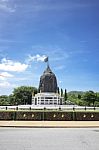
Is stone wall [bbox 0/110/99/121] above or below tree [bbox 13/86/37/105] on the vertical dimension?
below

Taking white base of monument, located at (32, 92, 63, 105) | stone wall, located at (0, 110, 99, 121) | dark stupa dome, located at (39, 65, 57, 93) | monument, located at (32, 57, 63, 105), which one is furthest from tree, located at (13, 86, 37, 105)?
stone wall, located at (0, 110, 99, 121)

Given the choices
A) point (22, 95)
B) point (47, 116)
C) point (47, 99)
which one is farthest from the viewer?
point (22, 95)

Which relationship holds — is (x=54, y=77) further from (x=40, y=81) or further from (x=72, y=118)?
(x=72, y=118)

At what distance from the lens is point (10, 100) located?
125 m

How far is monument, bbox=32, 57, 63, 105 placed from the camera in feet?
321

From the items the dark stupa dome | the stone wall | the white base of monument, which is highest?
the dark stupa dome

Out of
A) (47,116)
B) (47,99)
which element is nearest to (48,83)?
(47,99)

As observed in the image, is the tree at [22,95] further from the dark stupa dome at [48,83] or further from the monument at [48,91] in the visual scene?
the dark stupa dome at [48,83]

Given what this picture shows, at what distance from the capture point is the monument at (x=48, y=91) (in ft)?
321

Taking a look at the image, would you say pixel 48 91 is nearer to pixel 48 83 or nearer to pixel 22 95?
pixel 48 83

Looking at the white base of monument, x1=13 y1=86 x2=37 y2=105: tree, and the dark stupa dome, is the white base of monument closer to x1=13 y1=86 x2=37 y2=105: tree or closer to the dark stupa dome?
the dark stupa dome

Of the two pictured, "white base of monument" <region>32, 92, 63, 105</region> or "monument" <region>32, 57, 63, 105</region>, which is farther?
"monument" <region>32, 57, 63, 105</region>

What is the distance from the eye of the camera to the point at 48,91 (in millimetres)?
102562

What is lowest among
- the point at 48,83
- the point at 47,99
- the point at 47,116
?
the point at 47,116
